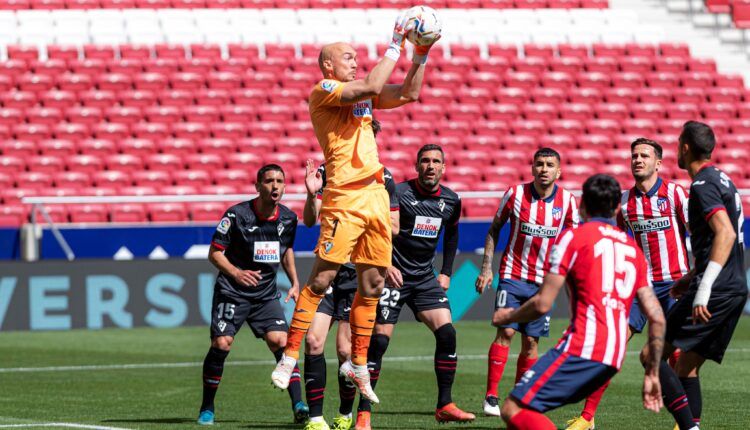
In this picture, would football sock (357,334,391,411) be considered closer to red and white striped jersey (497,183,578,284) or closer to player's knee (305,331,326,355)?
player's knee (305,331,326,355)

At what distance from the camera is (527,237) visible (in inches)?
395

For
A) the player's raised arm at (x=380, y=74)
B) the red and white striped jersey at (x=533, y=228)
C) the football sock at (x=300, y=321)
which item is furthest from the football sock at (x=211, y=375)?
the player's raised arm at (x=380, y=74)

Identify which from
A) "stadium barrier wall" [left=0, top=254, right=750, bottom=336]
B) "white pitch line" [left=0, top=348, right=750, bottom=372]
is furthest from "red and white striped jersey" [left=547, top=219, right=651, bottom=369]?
"stadium barrier wall" [left=0, top=254, right=750, bottom=336]

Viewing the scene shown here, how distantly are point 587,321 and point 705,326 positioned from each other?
174cm

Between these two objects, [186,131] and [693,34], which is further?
[693,34]

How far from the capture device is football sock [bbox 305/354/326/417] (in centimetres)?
849

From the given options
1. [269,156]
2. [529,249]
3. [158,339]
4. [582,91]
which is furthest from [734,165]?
[529,249]

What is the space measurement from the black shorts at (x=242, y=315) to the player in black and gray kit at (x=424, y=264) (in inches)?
30.0

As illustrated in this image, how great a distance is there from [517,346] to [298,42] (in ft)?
44.2

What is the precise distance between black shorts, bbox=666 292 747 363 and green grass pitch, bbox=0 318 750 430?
1.27 metres

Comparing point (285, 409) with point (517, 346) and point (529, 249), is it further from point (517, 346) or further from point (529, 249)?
point (517, 346)

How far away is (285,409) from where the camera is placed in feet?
33.4

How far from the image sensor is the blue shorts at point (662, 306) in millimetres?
9117

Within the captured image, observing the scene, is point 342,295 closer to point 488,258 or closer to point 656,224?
point 488,258
